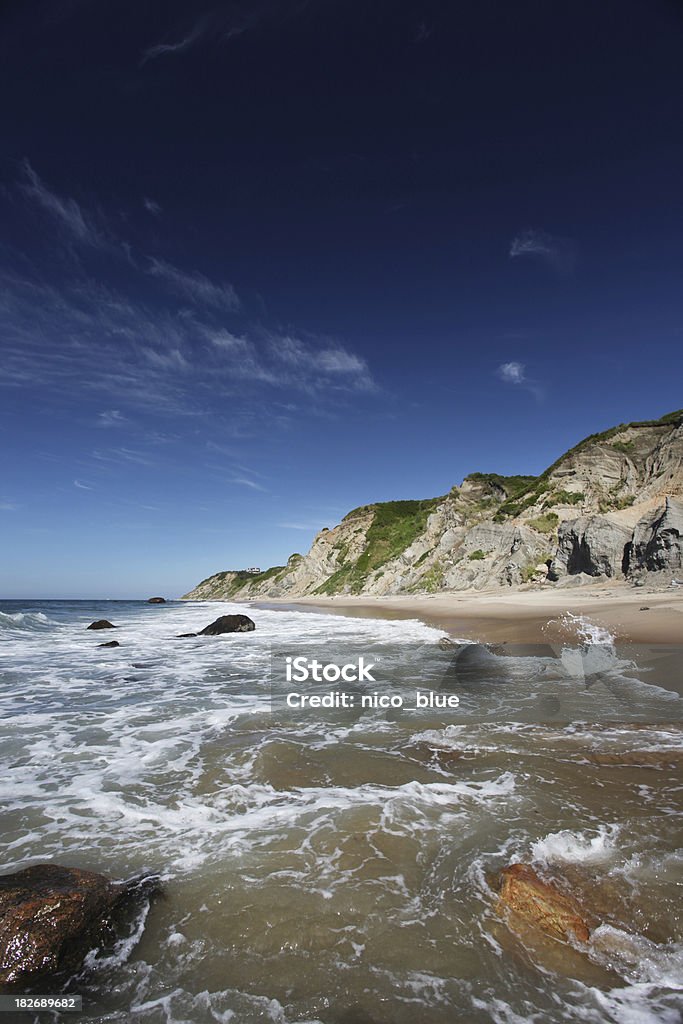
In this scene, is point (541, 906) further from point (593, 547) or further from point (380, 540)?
point (380, 540)

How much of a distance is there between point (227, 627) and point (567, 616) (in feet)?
58.7

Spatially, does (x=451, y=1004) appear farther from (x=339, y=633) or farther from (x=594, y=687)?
(x=339, y=633)

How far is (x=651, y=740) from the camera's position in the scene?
6.45m

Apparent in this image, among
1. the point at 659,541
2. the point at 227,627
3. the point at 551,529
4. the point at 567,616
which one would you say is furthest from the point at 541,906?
the point at 551,529

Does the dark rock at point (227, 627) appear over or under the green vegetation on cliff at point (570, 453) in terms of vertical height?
under

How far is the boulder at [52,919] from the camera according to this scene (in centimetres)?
297

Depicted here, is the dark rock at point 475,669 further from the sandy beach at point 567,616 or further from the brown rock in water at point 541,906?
the brown rock in water at point 541,906

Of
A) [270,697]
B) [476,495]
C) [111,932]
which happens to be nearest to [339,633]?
[270,697]

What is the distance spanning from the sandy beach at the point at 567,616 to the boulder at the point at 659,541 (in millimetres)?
2085

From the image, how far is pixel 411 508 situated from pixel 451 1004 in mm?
97029

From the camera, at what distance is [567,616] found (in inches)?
800

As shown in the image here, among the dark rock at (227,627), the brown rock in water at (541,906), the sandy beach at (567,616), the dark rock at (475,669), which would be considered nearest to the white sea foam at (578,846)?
the brown rock in water at (541,906)

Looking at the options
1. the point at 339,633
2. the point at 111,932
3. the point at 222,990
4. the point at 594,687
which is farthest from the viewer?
the point at 339,633

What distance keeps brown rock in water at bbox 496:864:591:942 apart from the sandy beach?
494 inches
